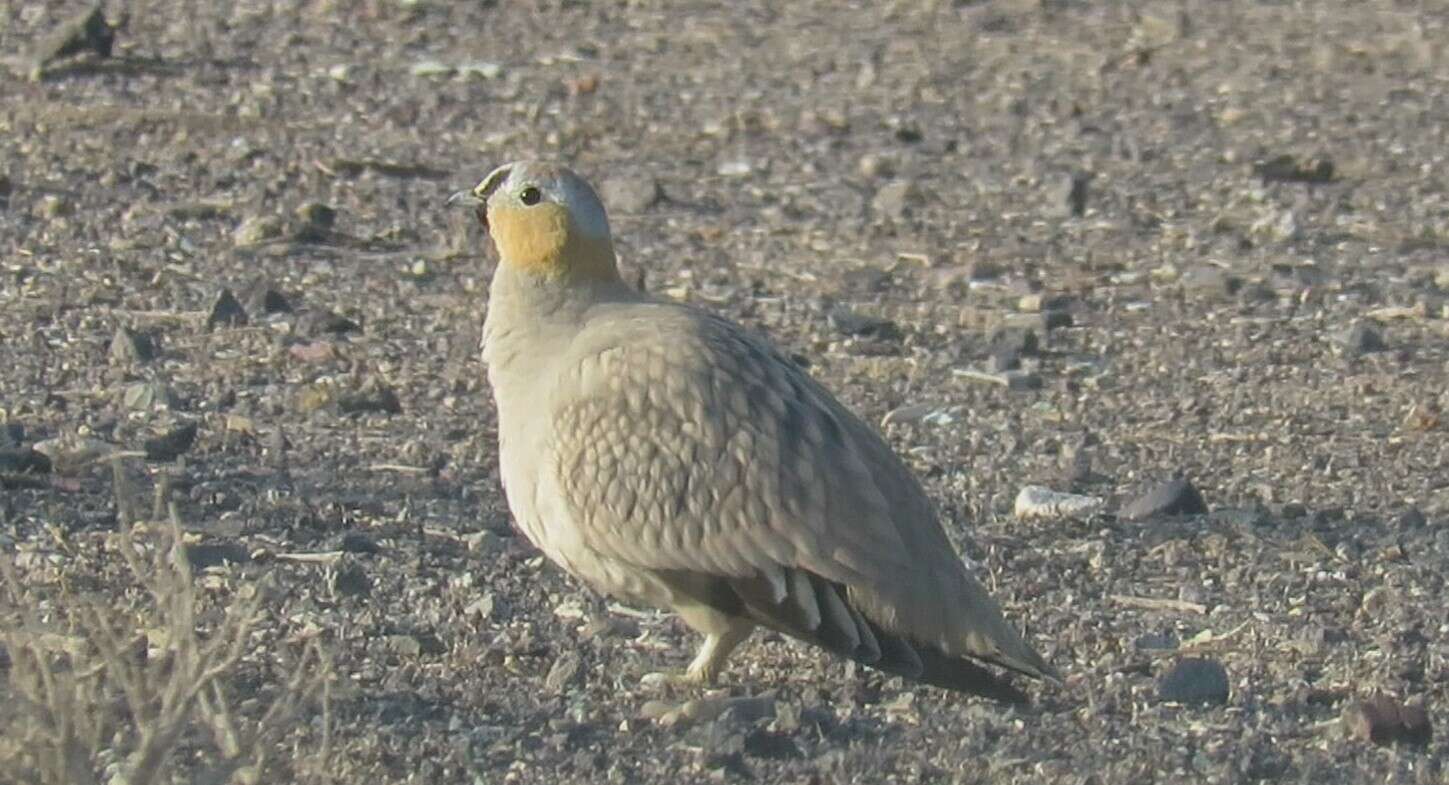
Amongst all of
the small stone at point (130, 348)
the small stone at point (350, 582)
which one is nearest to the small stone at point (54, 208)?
the small stone at point (130, 348)

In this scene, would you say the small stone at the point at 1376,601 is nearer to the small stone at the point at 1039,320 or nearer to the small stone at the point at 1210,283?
the small stone at the point at 1039,320

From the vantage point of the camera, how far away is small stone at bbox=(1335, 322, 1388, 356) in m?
9.43

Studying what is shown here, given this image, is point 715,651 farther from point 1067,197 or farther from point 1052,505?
point 1067,197

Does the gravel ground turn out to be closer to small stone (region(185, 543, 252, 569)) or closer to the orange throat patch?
small stone (region(185, 543, 252, 569))

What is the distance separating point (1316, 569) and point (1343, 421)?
174cm

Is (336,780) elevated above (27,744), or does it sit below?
below

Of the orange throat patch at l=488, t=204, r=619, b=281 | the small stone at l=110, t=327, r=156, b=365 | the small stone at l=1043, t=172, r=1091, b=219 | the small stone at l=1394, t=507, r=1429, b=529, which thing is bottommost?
the small stone at l=1043, t=172, r=1091, b=219

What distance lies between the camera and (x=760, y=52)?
48.0ft

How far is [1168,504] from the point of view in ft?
24.3

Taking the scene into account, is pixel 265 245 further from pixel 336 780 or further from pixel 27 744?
pixel 27 744

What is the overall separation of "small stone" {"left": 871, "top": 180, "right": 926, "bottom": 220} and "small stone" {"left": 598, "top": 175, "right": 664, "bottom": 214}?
88 cm

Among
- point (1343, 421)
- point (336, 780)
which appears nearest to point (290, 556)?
point (336, 780)

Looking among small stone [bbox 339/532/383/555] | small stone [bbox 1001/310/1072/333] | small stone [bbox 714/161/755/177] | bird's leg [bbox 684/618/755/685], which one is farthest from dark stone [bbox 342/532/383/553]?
small stone [bbox 714/161/755/177]

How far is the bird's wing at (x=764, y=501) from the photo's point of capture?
5637mm
